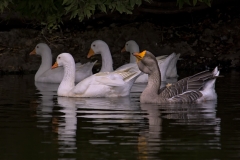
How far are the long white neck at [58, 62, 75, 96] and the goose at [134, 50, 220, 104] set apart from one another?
2.05 metres

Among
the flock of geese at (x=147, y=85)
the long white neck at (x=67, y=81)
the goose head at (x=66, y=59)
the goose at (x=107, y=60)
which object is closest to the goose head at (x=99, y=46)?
the goose at (x=107, y=60)

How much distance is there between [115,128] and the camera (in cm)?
1199

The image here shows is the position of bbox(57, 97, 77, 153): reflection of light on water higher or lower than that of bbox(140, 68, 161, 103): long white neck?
lower

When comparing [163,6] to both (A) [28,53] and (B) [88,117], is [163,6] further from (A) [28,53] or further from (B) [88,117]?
(B) [88,117]

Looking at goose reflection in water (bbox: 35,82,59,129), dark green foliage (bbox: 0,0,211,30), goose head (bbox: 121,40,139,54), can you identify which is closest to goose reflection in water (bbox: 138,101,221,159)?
goose reflection in water (bbox: 35,82,59,129)

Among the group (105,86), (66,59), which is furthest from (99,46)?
(105,86)

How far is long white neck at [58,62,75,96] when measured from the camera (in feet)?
56.5

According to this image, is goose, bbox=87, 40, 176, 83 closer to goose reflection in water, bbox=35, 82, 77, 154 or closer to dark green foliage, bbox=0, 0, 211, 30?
dark green foliage, bbox=0, 0, 211, 30

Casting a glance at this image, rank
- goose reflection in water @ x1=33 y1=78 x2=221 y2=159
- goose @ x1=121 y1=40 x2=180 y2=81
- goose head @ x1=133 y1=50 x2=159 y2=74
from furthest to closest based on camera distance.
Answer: goose @ x1=121 y1=40 x2=180 y2=81 → goose head @ x1=133 y1=50 x2=159 y2=74 → goose reflection in water @ x1=33 y1=78 x2=221 y2=159

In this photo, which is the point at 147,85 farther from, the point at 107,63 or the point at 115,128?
the point at 107,63

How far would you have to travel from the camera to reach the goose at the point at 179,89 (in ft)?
50.7

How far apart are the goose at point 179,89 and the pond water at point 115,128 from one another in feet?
0.88

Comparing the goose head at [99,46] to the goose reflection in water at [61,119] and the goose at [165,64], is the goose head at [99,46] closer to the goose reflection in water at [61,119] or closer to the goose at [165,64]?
the goose at [165,64]

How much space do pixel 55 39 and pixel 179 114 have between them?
41.4ft
